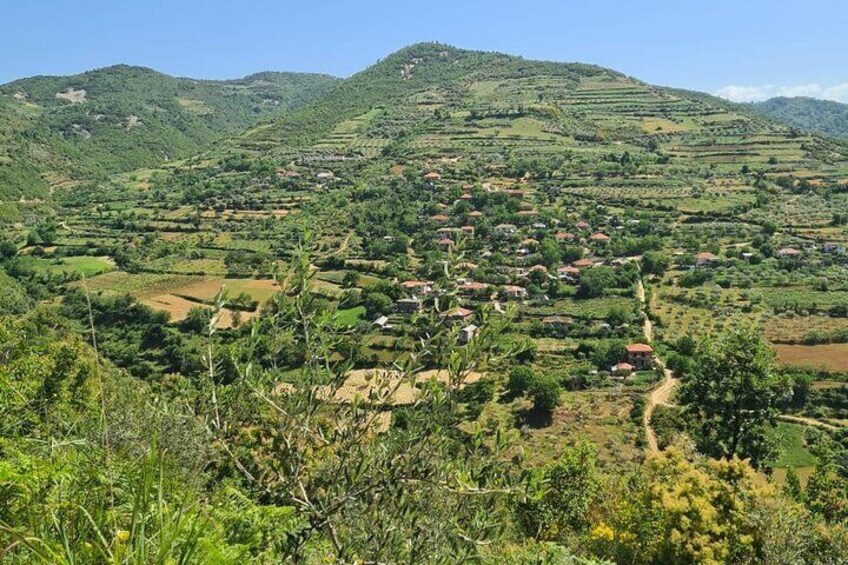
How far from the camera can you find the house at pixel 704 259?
54750 mm

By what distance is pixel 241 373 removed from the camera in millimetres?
3713

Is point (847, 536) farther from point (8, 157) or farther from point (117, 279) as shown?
point (8, 157)

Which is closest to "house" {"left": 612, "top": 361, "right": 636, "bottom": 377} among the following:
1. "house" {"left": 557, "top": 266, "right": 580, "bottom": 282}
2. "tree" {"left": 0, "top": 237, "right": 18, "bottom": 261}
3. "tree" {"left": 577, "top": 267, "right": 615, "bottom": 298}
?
"tree" {"left": 577, "top": 267, "right": 615, "bottom": 298}

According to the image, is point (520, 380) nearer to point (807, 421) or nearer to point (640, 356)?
point (640, 356)

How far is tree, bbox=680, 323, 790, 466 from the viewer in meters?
14.8

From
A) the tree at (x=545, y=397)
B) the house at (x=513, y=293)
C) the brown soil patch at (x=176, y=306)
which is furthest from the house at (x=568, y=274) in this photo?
the brown soil patch at (x=176, y=306)

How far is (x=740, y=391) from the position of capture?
14961mm

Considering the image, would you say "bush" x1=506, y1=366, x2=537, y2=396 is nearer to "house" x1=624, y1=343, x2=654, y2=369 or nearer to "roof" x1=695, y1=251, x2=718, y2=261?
"house" x1=624, y1=343, x2=654, y2=369

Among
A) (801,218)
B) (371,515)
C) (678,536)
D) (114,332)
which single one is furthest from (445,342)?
(801,218)

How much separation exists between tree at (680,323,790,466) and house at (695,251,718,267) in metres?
41.8

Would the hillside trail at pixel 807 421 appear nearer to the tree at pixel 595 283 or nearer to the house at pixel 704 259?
the tree at pixel 595 283

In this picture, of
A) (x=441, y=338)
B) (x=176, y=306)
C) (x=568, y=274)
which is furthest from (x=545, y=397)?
(x=176, y=306)

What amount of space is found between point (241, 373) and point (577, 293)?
49698 millimetres

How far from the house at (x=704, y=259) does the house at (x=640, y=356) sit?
2046cm
